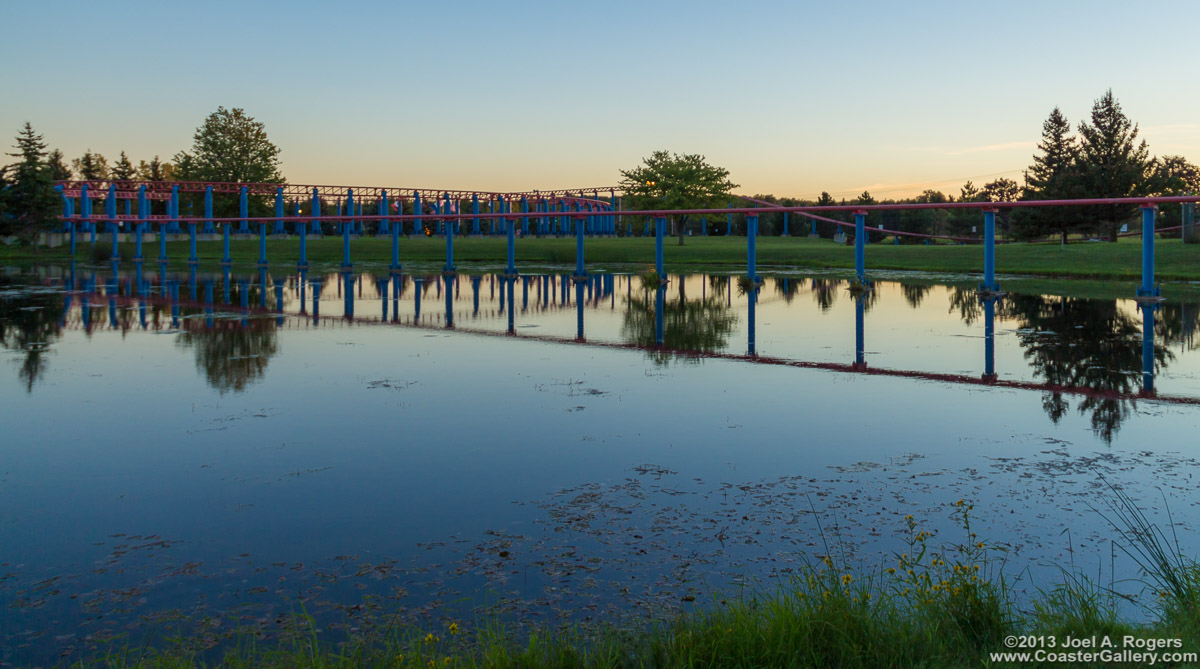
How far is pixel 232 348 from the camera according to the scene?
57.8 ft

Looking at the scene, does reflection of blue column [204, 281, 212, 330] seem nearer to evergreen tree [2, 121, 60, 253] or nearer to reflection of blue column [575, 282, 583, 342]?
reflection of blue column [575, 282, 583, 342]

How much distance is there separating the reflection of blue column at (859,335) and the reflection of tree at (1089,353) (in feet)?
8.27

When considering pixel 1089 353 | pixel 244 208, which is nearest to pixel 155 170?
pixel 244 208

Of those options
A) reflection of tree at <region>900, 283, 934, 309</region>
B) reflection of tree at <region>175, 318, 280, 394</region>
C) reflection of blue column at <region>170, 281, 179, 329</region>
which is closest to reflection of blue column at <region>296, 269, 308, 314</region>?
reflection of blue column at <region>170, 281, 179, 329</region>

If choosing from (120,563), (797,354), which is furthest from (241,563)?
(797,354)

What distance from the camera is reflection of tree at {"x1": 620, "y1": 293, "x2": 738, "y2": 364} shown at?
1786 cm

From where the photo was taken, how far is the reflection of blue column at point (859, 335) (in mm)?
15583

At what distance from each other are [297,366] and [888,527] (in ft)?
35.2

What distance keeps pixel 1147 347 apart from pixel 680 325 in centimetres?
888

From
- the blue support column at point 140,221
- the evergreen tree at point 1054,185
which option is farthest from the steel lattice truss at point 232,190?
the evergreen tree at point 1054,185

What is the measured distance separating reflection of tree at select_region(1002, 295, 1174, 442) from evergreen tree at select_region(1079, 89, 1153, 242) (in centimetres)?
3351

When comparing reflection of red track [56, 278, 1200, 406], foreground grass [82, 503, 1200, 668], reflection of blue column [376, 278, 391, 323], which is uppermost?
reflection of blue column [376, 278, 391, 323]

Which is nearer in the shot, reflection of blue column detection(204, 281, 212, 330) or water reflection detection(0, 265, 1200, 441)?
water reflection detection(0, 265, 1200, 441)

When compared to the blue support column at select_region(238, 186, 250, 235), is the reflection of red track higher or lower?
lower
